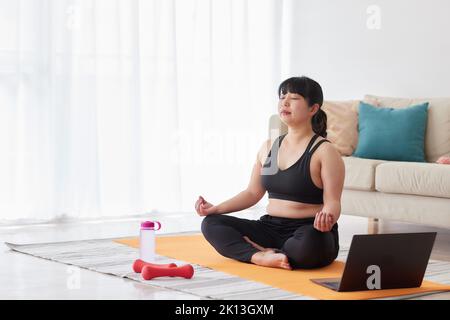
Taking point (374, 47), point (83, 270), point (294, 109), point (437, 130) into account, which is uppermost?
point (374, 47)

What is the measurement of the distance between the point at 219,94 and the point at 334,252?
271cm

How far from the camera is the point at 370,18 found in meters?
5.79

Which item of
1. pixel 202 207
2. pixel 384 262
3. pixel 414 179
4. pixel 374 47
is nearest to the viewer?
pixel 384 262

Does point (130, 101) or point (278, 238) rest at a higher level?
point (130, 101)

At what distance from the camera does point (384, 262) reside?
115 inches

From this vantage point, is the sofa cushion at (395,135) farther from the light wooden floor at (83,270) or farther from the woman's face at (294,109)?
the woman's face at (294,109)

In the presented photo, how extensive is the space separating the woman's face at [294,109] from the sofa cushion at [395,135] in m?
1.57

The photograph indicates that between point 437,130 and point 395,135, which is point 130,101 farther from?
point 437,130

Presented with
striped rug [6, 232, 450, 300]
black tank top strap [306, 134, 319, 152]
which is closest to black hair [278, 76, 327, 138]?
black tank top strap [306, 134, 319, 152]

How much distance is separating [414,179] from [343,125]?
97 centimetres

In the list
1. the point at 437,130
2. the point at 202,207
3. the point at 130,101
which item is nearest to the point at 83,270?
the point at 202,207

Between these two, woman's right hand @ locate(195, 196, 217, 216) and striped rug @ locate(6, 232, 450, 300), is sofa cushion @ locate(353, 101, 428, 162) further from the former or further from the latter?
woman's right hand @ locate(195, 196, 217, 216)
